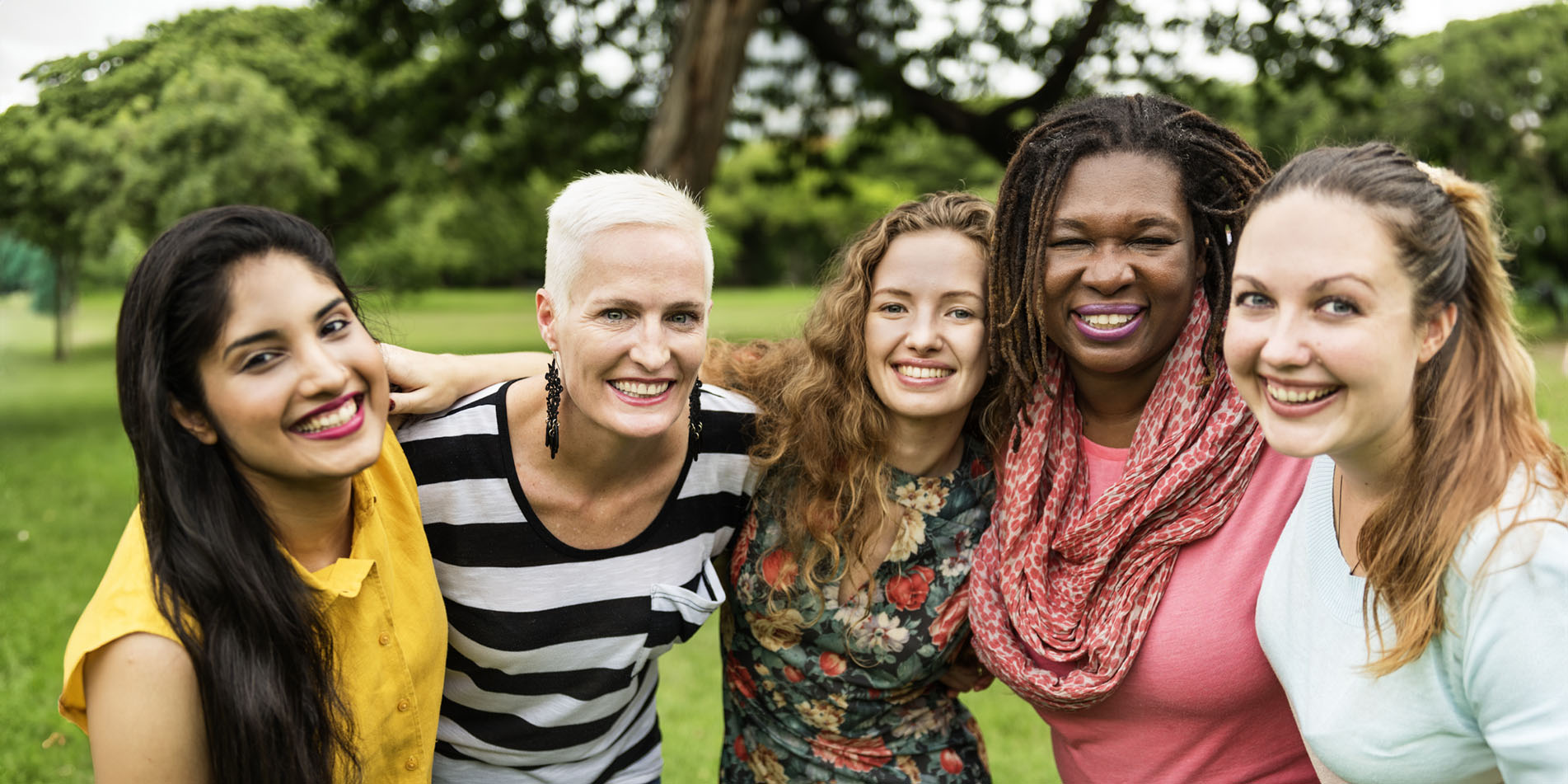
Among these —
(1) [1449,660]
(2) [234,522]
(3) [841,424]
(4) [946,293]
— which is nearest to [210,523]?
(2) [234,522]

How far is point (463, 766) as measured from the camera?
2.76m

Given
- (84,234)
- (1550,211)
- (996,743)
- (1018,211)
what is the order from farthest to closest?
(1550,211), (84,234), (996,743), (1018,211)

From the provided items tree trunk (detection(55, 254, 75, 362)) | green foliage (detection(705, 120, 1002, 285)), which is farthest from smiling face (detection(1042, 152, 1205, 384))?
green foliage (detection(705, 120, 1002, 285))

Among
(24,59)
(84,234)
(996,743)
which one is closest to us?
(24,59)

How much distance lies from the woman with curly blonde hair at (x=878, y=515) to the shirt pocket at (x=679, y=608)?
0.15 metres

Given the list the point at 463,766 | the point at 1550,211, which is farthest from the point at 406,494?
the point at 1550,211

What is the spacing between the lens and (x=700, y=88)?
288 inches

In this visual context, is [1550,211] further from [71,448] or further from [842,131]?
[71,448]

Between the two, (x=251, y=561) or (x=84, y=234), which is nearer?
(x=251, y=561)

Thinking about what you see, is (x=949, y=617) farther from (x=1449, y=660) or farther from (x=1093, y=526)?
(x=1449, y=660)

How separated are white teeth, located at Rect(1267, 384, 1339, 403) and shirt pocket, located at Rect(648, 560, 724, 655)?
1447 mm

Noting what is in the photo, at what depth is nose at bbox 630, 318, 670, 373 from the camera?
8.16 ft

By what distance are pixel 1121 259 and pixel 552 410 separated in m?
1.45

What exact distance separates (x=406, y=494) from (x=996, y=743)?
3.32 meters
